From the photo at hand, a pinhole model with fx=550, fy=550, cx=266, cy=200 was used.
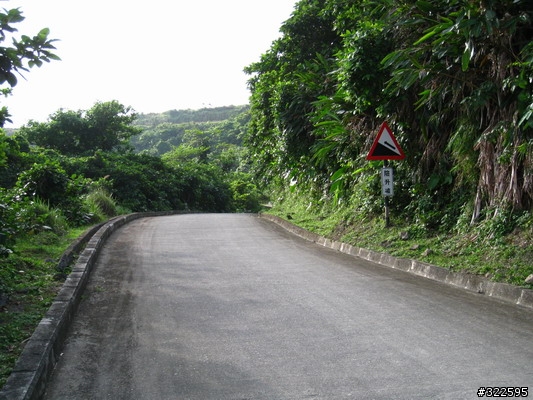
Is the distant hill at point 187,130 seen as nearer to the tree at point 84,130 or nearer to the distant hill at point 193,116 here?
the distant hill at point 193,116

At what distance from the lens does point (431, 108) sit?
10.4 meters

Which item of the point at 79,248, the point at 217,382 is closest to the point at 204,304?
the point at 217,382

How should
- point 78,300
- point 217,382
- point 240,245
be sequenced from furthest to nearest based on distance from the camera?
point 240,245 → point 78,300 → point 217,382

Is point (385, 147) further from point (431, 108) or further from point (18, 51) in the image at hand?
point (18, 51)

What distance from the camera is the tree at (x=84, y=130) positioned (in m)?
35.3

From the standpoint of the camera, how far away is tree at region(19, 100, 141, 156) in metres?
35.3

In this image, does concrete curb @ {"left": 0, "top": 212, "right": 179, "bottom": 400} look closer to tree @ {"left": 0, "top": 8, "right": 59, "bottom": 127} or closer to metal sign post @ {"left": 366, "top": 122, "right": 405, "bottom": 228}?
tree @ {"left": 0, "top": 8, "right": 59, "bottom": 127}

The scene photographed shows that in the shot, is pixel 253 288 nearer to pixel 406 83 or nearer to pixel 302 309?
pixel 302 309

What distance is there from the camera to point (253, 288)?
24.4 ft

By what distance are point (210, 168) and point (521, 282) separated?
37.7m

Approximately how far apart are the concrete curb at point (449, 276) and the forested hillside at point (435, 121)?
219 mm

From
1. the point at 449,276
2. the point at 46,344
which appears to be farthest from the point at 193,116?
the point at 46,344

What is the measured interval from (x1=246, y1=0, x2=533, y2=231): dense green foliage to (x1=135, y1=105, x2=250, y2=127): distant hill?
108 metres

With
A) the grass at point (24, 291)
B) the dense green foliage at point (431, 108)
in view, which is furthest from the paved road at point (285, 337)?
the dense green foliage at point (431, 108)
